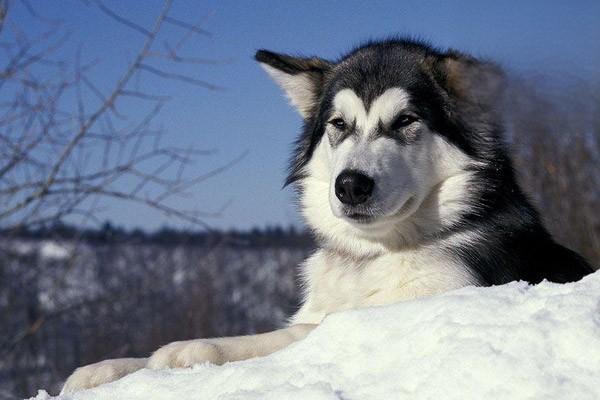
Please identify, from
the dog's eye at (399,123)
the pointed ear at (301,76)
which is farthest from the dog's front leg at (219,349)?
the pointed ear at (301,76)

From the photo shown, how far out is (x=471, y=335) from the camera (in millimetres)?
2131

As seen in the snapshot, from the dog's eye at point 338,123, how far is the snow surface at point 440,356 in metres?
2.00

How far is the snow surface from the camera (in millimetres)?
1975

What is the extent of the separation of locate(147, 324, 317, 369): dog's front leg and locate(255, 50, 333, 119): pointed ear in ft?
6.22

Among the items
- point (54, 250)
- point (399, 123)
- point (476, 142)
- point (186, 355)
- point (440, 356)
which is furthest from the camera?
point (54, 250)

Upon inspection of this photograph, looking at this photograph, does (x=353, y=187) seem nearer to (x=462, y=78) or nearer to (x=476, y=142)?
(x=476, y=142)

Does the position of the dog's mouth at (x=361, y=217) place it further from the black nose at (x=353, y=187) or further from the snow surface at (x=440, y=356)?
the snow surface at (x=440, y=356)

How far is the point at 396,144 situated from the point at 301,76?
3.58ft

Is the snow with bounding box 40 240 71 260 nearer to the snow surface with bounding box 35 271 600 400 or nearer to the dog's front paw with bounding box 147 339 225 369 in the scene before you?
the dog's front paw with bounding box 147 339 225 369

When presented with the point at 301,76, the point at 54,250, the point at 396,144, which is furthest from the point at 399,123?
the point at 54,250

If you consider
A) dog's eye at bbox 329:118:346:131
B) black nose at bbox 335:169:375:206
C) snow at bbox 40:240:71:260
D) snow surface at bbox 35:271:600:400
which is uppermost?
dog's eye at bbox 329:118:346:131

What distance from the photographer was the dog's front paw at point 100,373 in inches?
123

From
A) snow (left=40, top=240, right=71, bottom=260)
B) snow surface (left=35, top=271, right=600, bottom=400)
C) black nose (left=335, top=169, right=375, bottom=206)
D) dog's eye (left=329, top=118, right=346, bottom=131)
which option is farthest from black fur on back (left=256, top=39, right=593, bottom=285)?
snow (left=40, top=240, right=71, bottom=260)

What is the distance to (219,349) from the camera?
3193 millimetres
